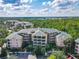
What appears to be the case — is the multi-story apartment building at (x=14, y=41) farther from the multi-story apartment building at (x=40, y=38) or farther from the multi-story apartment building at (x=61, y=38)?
the multi-story apartment building at (x=61, y=38)

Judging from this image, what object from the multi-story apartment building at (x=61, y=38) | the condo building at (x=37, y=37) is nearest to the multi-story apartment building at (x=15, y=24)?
the condo building at (x=37, y=37)

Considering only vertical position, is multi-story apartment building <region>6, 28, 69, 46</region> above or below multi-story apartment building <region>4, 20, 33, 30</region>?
below

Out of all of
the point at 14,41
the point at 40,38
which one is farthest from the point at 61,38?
the point at 14,41

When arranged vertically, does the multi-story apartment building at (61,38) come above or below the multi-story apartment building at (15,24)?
below

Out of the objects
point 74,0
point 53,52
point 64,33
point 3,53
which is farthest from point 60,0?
point 3,53

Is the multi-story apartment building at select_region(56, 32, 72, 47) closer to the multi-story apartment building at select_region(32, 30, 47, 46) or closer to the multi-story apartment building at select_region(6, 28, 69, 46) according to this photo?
the multi-story apartment building at select_region(6, 28, 69, 46)

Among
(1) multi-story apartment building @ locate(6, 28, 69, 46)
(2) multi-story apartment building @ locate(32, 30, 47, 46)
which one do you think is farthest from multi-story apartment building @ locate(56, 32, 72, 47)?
(2) multi-story apartment building @ locate(32, 30, 47, 46)

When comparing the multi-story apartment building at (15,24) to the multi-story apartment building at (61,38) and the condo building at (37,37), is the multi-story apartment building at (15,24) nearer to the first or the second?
the condo building at (37,37)
